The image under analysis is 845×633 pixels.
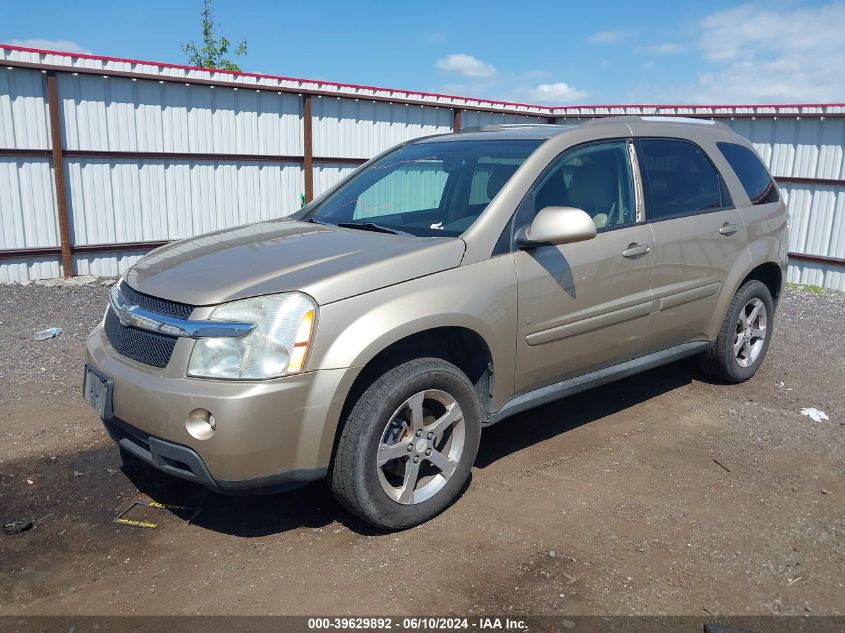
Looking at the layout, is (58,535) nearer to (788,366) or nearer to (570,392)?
(570,392)

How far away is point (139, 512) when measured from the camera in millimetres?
3637

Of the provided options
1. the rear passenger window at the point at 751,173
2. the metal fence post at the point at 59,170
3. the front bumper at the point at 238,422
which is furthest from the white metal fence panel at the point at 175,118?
the rear passenger window at the point at 751,173

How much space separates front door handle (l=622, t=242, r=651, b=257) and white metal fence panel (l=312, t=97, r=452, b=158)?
7600 millimetres

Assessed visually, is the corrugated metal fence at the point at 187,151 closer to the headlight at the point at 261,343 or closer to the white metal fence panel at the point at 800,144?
the white metal fence panel at the point at 800,144

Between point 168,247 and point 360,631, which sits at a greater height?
point 168,247

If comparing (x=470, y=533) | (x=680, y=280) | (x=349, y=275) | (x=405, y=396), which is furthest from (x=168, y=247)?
(x=680, y=280)

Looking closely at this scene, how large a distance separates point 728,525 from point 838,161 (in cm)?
880

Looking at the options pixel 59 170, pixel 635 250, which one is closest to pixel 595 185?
pixel 635 250

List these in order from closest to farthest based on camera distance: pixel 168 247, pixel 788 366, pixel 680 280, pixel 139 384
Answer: pixel 139 384 < pixel 168 247 < pixel 680 280 < pixel 788 366

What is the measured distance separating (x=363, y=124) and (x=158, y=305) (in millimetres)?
9448

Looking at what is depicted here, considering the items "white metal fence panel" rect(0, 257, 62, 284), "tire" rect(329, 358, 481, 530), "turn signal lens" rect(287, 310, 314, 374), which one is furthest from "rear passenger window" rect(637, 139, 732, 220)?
"white metal fence panel" rect(0, 257, 62, 284)

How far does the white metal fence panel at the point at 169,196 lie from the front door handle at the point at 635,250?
310 inches

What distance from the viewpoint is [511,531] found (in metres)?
3.45

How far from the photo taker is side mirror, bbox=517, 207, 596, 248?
141 inches
